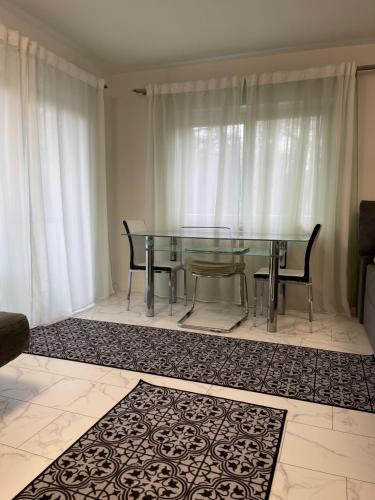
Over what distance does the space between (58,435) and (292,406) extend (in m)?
1.21

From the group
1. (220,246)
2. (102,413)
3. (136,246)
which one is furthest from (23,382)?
(220,246)

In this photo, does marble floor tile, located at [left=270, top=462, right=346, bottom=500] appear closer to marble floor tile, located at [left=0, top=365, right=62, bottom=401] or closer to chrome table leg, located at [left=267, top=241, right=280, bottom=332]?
marble floor tile, located at [left=0, top=365, right=62, bottom=401]

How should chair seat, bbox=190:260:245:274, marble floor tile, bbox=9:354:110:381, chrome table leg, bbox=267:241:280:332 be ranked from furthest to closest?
chair seat, bbox=190:260:245:274 < chrome table leg, bbox=267:241:280:332 < marble floor tile, bbox=9:354:110:381

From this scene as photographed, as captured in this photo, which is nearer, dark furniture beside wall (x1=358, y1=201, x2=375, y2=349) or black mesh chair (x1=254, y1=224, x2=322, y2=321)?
black mesh chair (x1=254, y1=224, x2=322, y2=321)

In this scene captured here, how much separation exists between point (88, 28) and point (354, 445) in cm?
374

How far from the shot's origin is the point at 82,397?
221cm

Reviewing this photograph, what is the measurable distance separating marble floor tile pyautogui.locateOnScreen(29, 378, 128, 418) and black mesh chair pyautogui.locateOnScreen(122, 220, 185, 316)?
165 cm

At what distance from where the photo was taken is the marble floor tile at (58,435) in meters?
1.73

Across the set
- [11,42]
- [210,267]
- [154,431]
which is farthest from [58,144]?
[154,431]

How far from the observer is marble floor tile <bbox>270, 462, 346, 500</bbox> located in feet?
4.80

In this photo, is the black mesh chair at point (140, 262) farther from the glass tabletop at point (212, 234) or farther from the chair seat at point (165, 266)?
the glass tabletop at point (212, 234)

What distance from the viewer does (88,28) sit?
352 centimetres

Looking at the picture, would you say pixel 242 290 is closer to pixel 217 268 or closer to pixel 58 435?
pixel 217 268

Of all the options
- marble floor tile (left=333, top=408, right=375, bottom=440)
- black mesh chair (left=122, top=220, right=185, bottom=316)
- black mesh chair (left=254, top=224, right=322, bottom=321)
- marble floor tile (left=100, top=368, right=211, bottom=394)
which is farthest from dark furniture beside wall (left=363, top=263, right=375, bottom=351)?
black mesh chair (left=122, top=220, right=185, bottom=316)
